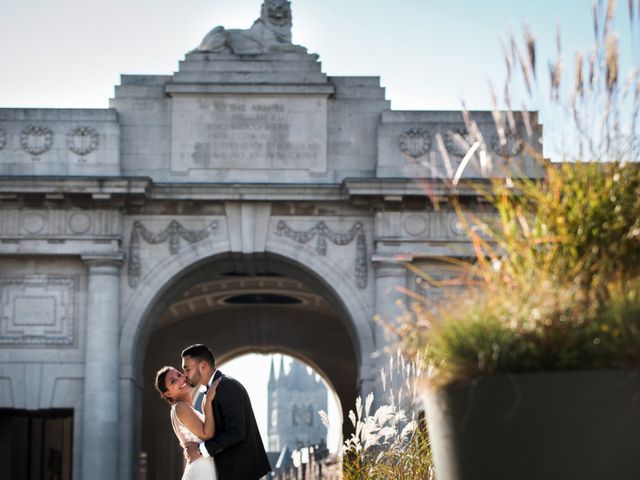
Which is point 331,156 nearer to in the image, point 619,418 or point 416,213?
point 416,213

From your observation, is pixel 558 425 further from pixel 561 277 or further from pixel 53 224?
pixel 53 224

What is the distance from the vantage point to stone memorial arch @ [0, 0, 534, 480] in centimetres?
→ 2525

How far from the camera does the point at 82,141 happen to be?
2567 centimetres

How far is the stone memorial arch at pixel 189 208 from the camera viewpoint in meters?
25.2

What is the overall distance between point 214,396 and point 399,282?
1732 cm

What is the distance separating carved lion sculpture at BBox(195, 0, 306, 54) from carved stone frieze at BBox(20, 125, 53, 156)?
3391mm

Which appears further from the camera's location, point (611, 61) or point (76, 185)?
point (76, 185)

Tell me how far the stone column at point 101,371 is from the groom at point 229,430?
1645 centimetres

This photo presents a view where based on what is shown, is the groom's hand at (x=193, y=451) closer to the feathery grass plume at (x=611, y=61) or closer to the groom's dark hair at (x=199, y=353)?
the groom's dark hair at (x=199, y=353)

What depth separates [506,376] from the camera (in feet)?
18.1

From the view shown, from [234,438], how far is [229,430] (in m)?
0.06

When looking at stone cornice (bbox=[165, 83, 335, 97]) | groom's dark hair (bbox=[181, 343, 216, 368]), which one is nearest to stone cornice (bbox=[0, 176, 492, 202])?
stone cornice (bbox=[165, 83, 335, 97])

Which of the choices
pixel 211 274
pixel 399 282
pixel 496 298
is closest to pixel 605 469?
pixel 496 298

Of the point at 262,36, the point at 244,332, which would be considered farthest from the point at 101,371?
the point at 244,332
